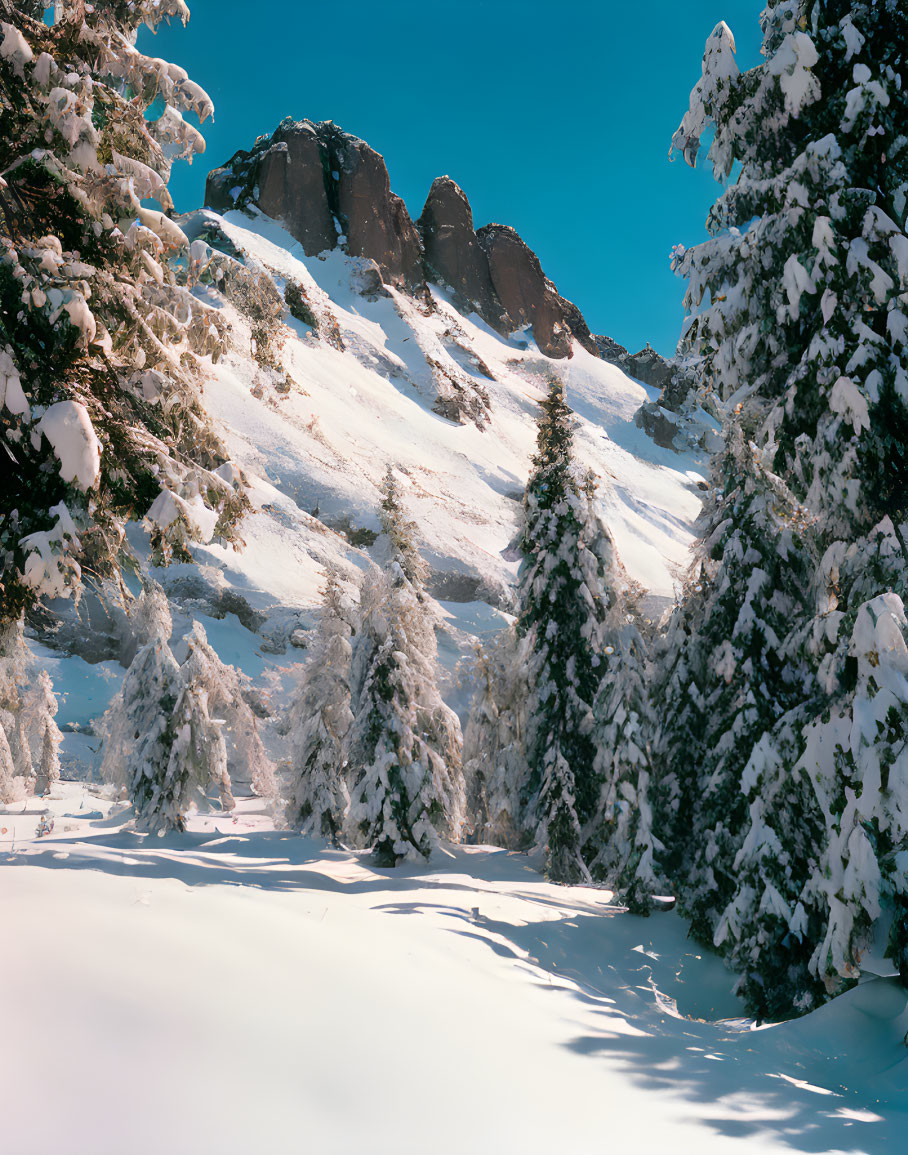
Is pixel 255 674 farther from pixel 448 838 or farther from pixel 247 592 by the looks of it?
pixel 448 838

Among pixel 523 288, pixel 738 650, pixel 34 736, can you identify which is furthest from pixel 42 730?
pixel 523 288

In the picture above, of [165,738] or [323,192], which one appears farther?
[323,192]

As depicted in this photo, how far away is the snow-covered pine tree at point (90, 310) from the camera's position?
19.1 ft

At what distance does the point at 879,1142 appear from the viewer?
3.76 m

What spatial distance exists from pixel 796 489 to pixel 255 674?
37.8 metres

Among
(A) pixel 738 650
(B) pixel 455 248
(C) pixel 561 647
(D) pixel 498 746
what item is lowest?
(D) pixel 498 746

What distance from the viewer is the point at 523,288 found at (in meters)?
135

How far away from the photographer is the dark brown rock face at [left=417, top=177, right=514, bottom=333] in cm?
12481

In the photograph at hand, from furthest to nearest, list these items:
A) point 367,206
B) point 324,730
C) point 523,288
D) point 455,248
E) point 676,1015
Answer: point 523,288
point 455,248
point 367,206
point 324,730
point 676,1015

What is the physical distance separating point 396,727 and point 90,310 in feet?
41.7

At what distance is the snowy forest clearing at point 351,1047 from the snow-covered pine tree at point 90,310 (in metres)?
2.99

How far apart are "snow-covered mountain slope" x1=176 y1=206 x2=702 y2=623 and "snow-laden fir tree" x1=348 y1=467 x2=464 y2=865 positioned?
7930 mm

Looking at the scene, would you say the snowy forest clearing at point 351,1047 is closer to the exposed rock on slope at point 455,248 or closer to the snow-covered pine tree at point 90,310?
the snow-covered pine tree at point 90,310

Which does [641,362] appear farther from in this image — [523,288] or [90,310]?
[90,310]
